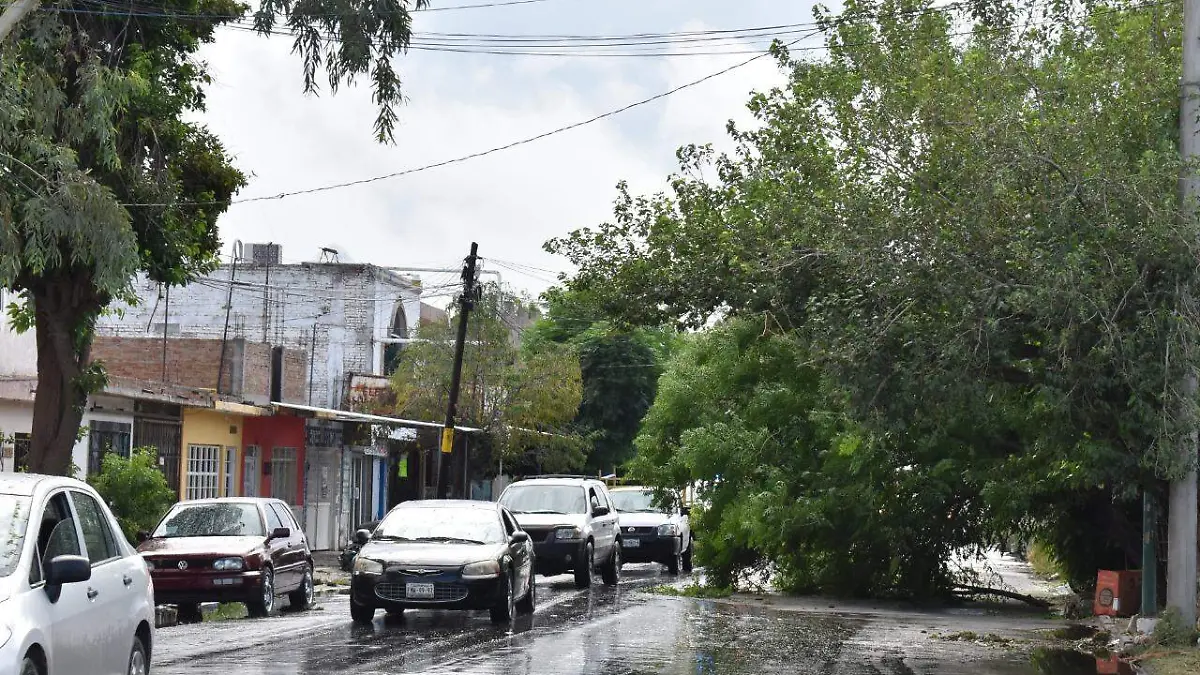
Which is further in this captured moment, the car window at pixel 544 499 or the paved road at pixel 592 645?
the car window at pixel 544 499

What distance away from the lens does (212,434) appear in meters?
36.2

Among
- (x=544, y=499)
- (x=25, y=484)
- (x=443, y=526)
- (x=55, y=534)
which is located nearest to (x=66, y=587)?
(x=55, y=534)

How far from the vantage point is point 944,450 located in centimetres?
2441

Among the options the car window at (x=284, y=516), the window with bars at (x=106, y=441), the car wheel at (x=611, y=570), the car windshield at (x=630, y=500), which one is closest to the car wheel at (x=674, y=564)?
the car windshield at (x=630, y=500)

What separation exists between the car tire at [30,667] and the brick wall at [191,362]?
117ft

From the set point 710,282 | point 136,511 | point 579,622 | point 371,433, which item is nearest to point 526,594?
point 579,622

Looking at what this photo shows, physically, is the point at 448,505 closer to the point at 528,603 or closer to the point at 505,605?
the point at 528,603

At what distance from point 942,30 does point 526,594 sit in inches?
361

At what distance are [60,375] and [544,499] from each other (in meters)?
10.6

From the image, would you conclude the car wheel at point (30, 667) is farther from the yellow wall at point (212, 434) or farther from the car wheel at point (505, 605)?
the yellow wall at point (212, 434)

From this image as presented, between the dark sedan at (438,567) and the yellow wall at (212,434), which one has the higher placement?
the yellow wall at (212,434)

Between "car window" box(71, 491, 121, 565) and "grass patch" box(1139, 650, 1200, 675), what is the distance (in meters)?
9.66

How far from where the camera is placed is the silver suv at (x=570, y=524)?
28.1m

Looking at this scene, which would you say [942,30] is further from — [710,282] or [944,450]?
[944,450]
